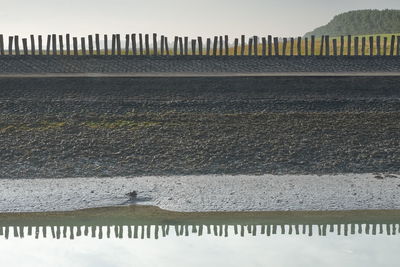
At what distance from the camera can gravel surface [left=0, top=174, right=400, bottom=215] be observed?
11.8 m

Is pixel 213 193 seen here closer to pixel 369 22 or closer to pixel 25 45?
pixel 25 45

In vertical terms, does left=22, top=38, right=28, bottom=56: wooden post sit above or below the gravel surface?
above

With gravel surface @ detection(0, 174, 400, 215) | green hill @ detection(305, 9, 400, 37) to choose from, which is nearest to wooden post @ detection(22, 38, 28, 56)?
gravel surface @ detection(0, 174, 400, 215)

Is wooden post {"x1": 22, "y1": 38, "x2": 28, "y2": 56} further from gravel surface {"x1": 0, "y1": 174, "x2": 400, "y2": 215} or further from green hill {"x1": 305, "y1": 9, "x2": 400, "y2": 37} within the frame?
green hill {"x1": 305, "y1": 9, "x2": 400, "y2": 37}

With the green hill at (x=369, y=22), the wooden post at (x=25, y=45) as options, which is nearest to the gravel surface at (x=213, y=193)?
the wooden post at (x=25, y=45)

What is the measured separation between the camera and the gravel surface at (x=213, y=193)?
38.8 ft

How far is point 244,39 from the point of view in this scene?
2881cm

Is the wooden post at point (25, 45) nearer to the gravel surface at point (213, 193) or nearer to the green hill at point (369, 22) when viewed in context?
the gravel surface at point (213, 193)

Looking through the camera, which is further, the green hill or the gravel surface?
the green hill

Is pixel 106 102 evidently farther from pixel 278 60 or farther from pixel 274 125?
pixel 278 60

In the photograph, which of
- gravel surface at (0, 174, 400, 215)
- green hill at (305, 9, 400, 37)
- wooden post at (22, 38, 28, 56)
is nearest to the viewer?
gravel surface at (0, 174, 400, 215)

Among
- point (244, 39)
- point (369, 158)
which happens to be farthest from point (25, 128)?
point (244, 39)

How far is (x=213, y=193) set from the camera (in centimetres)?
1252

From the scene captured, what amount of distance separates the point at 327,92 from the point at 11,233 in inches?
509
